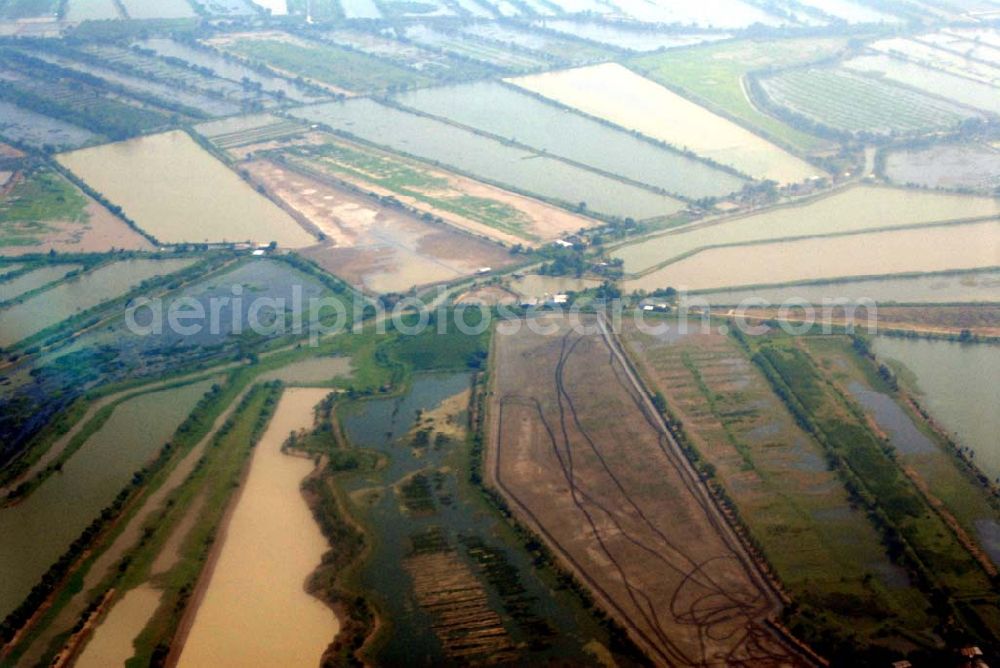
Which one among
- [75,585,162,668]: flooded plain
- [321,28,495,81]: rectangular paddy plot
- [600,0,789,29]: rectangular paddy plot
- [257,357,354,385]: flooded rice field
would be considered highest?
[600,0,789,29]: rectangular paddy plot

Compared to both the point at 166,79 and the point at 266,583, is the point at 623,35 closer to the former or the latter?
the point at 166,79

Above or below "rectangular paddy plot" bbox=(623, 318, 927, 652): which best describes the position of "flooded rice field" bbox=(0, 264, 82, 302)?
above

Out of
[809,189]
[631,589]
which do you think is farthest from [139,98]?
[631,589]

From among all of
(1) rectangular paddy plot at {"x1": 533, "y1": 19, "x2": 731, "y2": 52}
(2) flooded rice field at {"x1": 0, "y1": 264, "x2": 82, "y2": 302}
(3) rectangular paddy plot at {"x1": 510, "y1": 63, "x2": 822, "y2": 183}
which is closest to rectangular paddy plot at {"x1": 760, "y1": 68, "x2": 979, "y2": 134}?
(3) rectangular paddy plot at {"x1": 510, "y1": 63, "x2": 822, "y2": 183}

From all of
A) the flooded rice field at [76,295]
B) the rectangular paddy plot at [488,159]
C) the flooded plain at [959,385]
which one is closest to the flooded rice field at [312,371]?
the flooded rice field at [76,295]

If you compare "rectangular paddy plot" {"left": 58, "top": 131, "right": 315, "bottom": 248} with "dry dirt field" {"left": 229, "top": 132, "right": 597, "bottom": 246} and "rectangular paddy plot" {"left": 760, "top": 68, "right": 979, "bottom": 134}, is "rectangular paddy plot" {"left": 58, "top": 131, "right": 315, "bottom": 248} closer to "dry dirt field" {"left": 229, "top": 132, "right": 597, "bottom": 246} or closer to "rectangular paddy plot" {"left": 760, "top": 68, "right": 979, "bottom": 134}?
"dry dirt field" {"left": 229, "top": 132, "right": 597, "bottom": 246}

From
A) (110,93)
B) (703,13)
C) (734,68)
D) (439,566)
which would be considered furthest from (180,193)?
(703,13)
